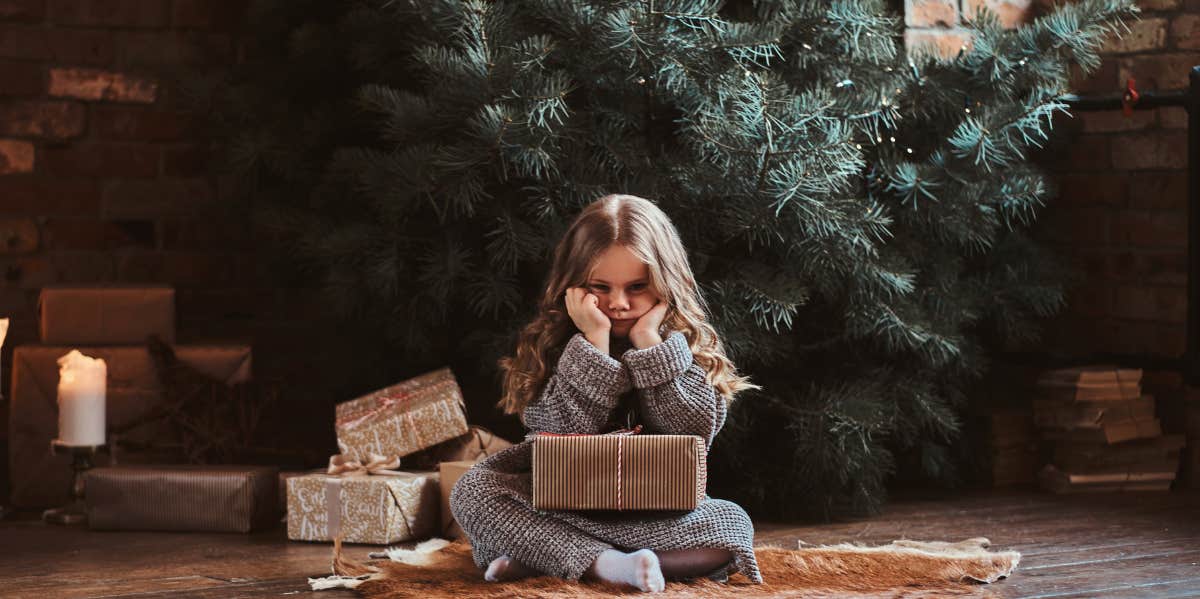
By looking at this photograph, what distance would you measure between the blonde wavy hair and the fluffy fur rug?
0.34 meters

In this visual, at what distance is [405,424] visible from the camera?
3049 millimetres

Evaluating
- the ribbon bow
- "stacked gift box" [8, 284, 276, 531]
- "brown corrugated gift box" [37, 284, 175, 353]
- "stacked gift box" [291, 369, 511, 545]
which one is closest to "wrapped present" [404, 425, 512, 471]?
"stacked gift box" [291, 369, 511, 545]

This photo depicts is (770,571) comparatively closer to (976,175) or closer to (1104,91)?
(976,175)

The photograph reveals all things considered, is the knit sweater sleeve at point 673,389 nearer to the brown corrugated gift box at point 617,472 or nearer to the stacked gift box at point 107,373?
the brown corrugated gift box at point 617,472

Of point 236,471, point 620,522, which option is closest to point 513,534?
point 620,522

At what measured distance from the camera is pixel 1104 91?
3789 mm

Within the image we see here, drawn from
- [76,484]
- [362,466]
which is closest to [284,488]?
[362,466]

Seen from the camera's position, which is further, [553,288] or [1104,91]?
[1104,91]

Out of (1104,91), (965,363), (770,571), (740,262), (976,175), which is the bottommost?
(770,571)

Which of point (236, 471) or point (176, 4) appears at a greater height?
point (176, 4)

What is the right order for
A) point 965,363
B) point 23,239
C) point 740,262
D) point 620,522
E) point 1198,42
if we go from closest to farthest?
point 620,522 → point 740,262 → point 965,363 → point 1198,42 → point 23,239

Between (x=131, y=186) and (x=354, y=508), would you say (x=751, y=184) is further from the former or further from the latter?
(x=131, y=186)

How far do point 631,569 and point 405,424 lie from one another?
0.86 meters

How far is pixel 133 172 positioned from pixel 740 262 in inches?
75.3
